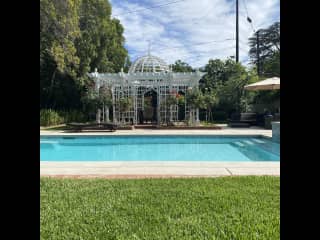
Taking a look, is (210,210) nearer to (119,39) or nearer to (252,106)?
(252,106)

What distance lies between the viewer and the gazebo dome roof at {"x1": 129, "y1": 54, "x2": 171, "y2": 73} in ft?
70.2

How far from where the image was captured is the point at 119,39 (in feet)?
93.5

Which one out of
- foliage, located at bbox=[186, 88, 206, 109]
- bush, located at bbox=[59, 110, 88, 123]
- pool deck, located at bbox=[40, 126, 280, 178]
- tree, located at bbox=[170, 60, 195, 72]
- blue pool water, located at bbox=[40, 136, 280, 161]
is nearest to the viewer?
pool deck, located at bbox=[40, 126, 280, 178]

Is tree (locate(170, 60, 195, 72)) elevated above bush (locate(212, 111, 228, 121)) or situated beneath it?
elevated above

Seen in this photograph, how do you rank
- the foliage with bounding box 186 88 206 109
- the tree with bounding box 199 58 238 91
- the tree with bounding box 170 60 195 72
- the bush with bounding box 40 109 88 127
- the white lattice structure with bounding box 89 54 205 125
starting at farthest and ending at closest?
the tree with bounding box 170 60 195 72 < the tree with bounding box 199 58 238 91 < the bush with bounding box 40 109 88 127 < the white lattice structure with bounding box 89 54 205 125 < the foliage with bounding box 186 88 206 109

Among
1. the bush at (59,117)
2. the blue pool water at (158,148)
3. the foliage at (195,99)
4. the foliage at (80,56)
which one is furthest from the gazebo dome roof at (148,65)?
the blue pool water at (158,148)

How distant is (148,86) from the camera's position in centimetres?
1953

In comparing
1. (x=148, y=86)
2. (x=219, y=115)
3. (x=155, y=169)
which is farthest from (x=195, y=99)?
(x=155, y=169)

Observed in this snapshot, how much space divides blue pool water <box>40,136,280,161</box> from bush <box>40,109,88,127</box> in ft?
21.7

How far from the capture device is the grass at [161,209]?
110 inches

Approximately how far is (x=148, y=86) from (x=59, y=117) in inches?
334

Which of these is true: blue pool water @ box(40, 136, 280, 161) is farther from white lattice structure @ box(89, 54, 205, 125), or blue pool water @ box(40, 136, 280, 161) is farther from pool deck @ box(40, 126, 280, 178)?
white lattice structure @ box(89, 54, 205, 125)

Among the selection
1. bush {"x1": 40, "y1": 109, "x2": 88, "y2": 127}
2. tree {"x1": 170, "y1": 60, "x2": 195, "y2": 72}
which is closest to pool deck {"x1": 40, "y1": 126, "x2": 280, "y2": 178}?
bush {"x1": 40, "y1": 109, "x2": 88, "y2": 127}
